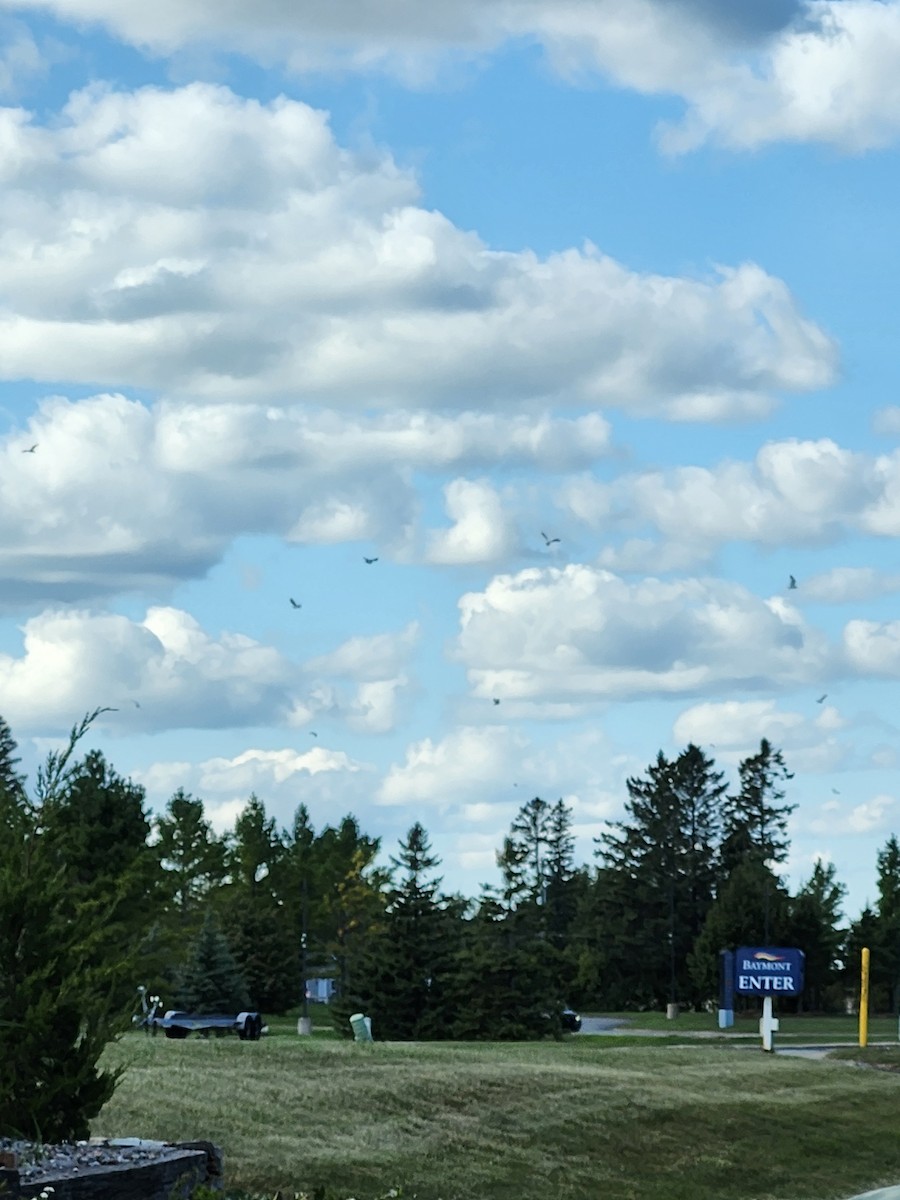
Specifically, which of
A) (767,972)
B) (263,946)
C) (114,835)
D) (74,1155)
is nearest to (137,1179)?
(74,1155)

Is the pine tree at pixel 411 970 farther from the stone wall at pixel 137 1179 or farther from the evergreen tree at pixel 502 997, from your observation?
the stone wall at pixel 137 1179

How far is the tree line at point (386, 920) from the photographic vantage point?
17609 millimetres

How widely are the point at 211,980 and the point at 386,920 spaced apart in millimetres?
15889

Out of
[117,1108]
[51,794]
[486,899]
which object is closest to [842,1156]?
[117,1108]

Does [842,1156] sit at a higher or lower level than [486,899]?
lower

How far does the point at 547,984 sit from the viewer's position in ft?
163

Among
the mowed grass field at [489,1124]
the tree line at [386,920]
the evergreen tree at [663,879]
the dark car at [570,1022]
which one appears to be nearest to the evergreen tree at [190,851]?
the tree line at [386,920]

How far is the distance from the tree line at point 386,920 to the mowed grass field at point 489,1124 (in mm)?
2250

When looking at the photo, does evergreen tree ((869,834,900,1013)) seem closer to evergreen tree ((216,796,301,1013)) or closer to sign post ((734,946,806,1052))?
evergreen tree ((216,796,301,1013))

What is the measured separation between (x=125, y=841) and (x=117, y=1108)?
42977 millimetres

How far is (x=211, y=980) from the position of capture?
209ft

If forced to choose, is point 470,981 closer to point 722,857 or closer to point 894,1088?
point 894,1088

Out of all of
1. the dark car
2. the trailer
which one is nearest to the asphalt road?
the dark car

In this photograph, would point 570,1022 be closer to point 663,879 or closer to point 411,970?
point 411,970
